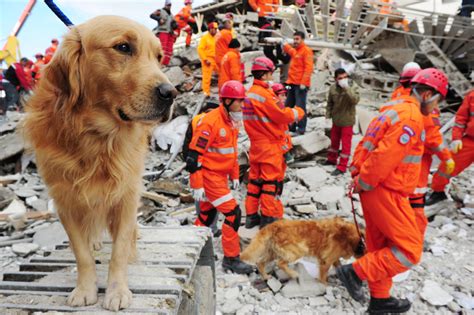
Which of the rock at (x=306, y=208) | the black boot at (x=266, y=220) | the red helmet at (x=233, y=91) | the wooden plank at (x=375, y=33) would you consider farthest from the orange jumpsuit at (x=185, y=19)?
the black boot at (x=266, y=220)

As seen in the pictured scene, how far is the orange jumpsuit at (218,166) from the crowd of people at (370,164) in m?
0.01

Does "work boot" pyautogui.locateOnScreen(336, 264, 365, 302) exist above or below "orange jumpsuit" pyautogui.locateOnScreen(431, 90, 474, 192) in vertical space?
below

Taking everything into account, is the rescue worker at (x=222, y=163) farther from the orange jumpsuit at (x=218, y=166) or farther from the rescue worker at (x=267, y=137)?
the rescue worker at (x=267, y=137)

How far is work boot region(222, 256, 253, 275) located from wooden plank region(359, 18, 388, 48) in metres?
8.74

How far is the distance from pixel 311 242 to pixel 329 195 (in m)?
2.52

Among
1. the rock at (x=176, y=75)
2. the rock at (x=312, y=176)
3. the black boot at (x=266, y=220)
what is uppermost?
the rock at (x=176, y=75)

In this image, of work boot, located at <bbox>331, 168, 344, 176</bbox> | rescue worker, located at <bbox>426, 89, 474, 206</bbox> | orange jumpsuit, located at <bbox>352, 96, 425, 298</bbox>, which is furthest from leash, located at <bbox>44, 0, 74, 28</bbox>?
work boot, located at <bbox>331, 168, 344, 176</bbox>

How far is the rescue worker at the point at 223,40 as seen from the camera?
32.4 ft

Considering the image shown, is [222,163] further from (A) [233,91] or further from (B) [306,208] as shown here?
(B) [306,208]

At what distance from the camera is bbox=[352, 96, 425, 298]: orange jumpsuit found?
3.10 meters

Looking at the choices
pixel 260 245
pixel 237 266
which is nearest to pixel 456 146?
pixel 260 245

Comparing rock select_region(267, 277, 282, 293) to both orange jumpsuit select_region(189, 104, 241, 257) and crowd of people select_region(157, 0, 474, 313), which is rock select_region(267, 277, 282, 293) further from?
orange jumpsuit select_region(189, 104, 241, 257)

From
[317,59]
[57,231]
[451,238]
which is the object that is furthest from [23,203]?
[317,59]

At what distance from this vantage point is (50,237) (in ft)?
18.0
